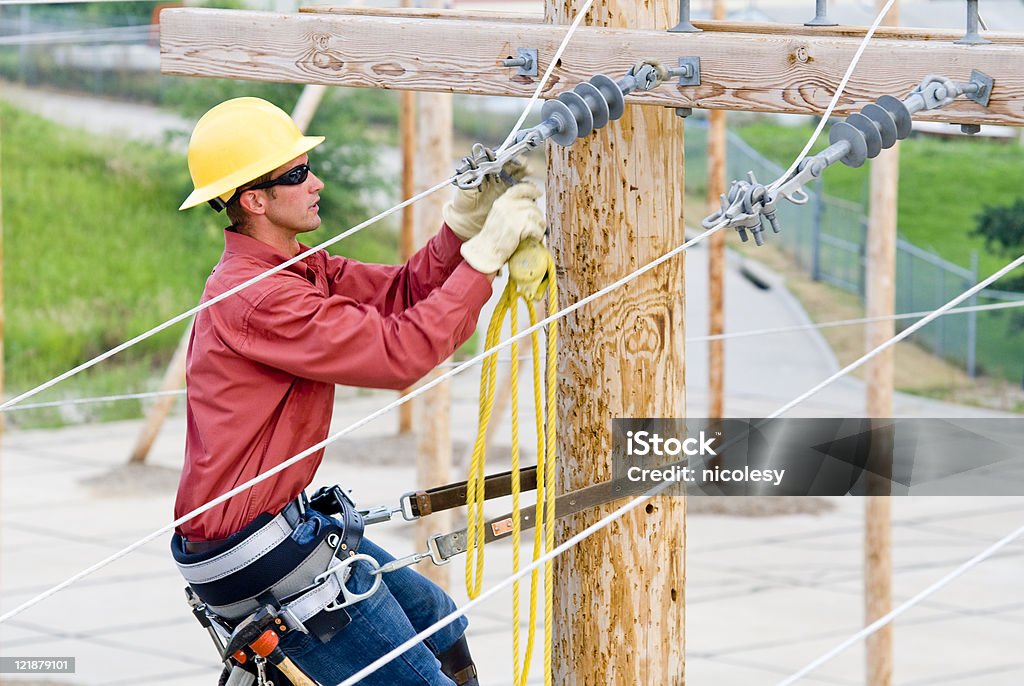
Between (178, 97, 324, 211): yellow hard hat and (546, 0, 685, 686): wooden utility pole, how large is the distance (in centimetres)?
59

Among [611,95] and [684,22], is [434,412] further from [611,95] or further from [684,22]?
[611,95]

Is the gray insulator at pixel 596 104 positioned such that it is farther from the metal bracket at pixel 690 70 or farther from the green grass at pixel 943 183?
the green grass at pixel 943 183

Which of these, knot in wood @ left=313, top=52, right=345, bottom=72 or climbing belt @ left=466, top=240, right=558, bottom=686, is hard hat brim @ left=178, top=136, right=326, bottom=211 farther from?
climbing belt @ left=466, top=240, right=558, bottom=686

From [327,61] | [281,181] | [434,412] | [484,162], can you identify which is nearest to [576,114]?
[484,162]

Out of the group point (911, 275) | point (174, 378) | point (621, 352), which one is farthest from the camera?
point (911, 275)

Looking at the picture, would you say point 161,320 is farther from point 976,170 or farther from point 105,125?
point 976,170

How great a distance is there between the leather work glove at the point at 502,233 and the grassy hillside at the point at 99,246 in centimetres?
1064

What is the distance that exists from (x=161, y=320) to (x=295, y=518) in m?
12.1

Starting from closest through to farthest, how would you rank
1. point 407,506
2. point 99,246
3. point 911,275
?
point 407,506
point 911,275
point 99,246

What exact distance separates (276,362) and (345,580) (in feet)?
1.67

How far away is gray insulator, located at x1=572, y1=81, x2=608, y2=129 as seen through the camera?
9.83ft

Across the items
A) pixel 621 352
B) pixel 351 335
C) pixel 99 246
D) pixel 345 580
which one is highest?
pixel 351 335

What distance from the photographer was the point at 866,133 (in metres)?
2.79

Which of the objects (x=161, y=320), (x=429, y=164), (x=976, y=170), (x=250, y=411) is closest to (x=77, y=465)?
(x=161, y=320)
